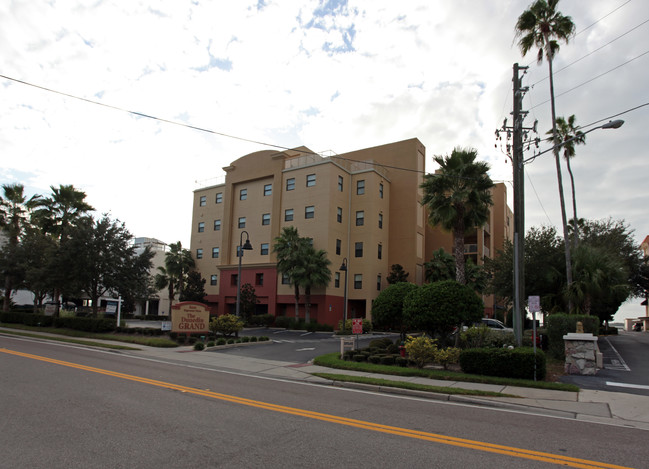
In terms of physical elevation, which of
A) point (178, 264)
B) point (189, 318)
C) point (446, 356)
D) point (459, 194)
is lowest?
point (446, 356)

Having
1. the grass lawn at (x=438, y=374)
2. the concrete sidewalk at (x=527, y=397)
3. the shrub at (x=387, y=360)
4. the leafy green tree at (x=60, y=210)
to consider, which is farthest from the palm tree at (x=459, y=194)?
the leafy green tree at (x=60, y=210)

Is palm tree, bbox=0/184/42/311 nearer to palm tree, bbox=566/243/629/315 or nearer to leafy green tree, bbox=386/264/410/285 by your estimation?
leafy green tree, bbox=386/264/410/285

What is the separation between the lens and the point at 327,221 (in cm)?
3825

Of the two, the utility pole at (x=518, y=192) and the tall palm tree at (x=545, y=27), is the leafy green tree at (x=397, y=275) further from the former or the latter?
the utility pole at (x=518, y=192)

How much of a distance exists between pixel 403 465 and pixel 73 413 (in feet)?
18.2

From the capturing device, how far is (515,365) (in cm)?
1245

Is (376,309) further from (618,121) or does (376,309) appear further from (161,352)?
(618,121)

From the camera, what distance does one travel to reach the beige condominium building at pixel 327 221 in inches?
1542

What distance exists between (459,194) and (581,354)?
1106 centimetres

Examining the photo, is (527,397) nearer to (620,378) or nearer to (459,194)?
(620,378)

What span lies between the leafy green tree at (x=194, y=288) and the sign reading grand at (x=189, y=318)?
2006cm

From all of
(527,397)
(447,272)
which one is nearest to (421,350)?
(527,397)

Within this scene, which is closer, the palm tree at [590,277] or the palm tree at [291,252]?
the palm tree at [590,277]

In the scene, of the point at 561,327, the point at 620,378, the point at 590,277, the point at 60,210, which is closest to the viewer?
the point at 620,378
